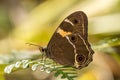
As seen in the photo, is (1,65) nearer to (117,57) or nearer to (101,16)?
(117,57)

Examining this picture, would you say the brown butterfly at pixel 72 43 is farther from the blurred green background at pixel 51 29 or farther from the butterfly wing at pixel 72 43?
the blurred green background at pixel 51 29

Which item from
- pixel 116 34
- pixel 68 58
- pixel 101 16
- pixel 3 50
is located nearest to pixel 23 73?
pixel 68 58

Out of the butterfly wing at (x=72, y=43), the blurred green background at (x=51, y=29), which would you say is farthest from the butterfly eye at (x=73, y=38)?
the blurred green background at (x=51, y=29)

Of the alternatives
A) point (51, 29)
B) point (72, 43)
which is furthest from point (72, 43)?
point (51, 29)

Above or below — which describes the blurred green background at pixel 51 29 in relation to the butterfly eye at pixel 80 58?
above

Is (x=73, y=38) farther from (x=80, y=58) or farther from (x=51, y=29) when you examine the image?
(x=51, y=29)

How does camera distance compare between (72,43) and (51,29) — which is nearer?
(72,43)
